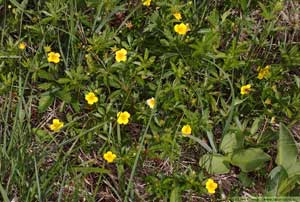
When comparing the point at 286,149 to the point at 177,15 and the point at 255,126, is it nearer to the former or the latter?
the point at 255,126

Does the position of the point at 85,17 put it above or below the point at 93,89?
above

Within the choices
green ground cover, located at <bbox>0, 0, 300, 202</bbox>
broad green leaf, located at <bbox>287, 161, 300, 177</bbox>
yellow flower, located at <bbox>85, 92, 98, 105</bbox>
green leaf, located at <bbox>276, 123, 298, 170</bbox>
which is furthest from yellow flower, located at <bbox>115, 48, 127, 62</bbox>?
broad green leaf, located at <bbox>287, 161, 300, 177</bbox>

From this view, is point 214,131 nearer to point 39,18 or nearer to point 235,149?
point 235,149

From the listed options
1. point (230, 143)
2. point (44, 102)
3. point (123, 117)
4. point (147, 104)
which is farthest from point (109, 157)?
point (230, 143)

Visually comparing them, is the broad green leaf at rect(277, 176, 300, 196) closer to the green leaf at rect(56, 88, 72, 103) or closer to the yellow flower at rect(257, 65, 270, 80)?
the yellow flower at rect(257, 65, 270, 80)

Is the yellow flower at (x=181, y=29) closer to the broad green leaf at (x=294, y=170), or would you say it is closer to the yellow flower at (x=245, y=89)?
the yellow flower at (x=245, y=89)

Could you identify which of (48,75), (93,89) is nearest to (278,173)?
(93,89)
